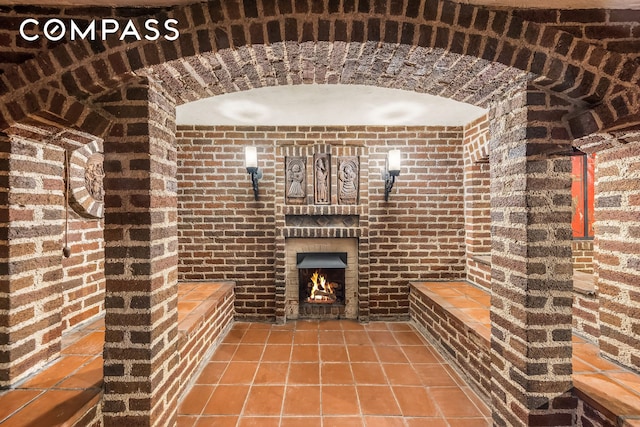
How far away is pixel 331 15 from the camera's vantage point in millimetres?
1581

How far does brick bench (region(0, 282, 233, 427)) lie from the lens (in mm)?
1596

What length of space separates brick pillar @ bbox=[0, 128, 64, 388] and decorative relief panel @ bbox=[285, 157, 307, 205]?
2393 mm

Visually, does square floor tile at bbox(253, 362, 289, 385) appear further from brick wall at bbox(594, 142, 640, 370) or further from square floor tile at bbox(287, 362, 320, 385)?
brick wall at bbox(594, 142, 640, 370)

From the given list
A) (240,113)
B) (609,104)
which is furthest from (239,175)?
(609,104)

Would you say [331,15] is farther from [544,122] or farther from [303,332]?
[303,332]

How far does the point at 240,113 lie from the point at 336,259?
2.14 metres

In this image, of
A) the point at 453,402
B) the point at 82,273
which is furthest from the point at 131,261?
the point at 453,402

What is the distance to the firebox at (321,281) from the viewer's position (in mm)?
4172

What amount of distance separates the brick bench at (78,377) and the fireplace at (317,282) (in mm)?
1125

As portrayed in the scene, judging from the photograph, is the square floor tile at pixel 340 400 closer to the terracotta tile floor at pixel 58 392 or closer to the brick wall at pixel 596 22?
the terracotta tile floor at pixel 58 392

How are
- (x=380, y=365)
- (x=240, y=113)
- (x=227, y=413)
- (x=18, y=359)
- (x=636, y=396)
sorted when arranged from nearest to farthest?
(x=636, y=396)
(x=18, y=359)
(x=227, y=413)
(x=380, y=365)
(x=240, y=113)

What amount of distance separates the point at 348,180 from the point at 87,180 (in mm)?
2738

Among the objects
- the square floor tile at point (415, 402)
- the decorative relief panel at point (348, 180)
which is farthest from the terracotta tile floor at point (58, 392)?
the decorative relief panel at point (348, 180)

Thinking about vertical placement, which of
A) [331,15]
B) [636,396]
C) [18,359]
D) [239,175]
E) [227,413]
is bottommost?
[227,413]
